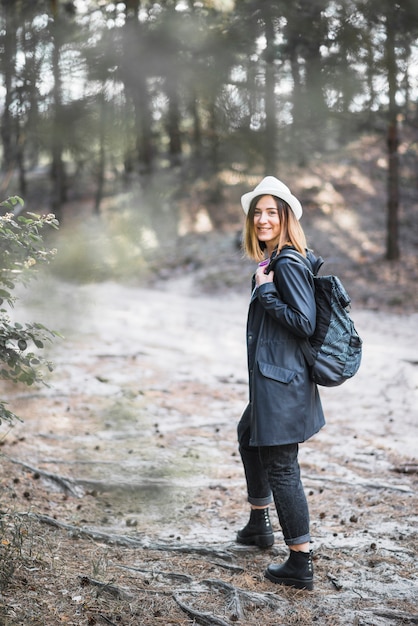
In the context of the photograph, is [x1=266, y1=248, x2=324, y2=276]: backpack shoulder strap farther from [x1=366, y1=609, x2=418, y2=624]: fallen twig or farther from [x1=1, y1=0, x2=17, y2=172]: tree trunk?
[x1=366, y1=609, x2=418, y2=624]: fallen twig

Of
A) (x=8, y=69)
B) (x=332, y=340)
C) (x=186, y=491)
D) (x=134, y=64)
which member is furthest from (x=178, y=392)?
(x=8, y=69)

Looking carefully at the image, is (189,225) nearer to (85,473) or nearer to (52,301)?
(52,301)

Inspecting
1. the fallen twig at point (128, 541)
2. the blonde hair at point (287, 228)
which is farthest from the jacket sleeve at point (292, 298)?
the fallen twig at point (128, 541)

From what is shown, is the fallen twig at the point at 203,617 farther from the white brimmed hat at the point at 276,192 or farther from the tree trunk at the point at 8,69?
the tree trunk at the point at 8,69

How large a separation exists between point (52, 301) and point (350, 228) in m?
8.67

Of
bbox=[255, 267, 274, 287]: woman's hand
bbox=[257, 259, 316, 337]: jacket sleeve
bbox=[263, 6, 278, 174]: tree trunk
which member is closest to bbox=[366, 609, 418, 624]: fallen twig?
bbox=[257, 259, 316, 337]: jacket sleeve

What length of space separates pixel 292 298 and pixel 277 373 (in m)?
0.41

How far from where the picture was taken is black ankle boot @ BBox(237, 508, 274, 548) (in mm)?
3881

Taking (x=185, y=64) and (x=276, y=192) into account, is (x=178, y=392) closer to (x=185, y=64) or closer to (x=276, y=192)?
(x=276, y=192)

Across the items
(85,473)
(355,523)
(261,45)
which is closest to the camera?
(261,45)

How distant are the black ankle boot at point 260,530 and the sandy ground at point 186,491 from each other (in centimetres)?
6

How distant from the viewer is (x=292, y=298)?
323 cm

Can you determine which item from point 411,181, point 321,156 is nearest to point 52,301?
point 411,181

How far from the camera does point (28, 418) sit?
626 cm
